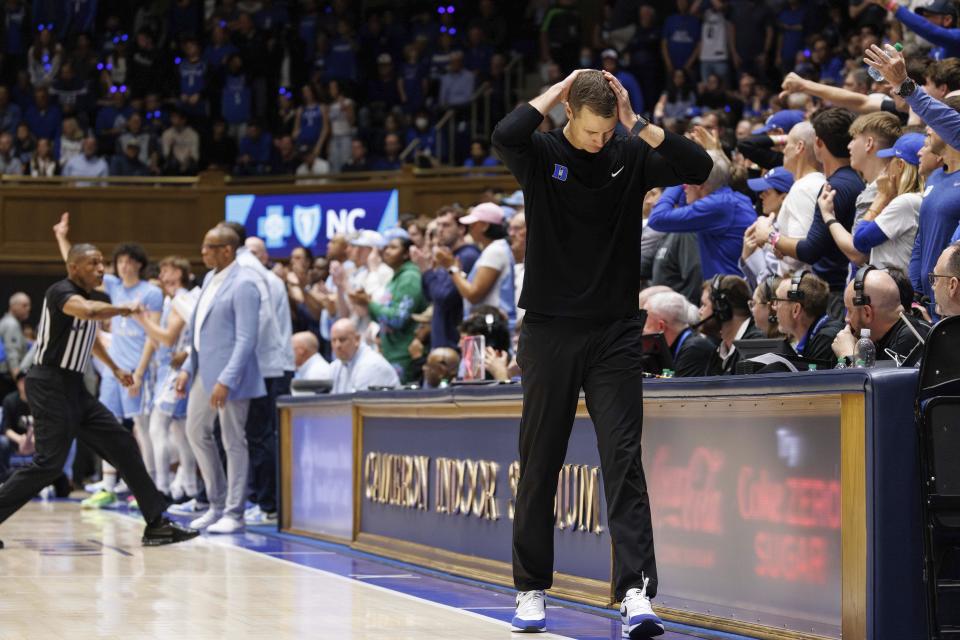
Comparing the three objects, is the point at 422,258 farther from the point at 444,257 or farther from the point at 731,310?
the point at 731,310

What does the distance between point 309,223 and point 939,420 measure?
47.3 feet

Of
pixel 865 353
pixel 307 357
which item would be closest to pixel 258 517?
pixel 307 357

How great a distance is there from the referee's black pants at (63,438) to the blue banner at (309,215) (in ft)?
28.7

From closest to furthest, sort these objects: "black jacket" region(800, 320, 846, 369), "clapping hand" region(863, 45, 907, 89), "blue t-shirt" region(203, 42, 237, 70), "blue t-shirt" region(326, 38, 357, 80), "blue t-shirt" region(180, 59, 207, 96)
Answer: "clapping hand" region(863, 45, 907, 89)
"black jacket" region(800, 320, 846, 369)
"blue t-shirt" region(326, 38, 357, 80)
"blue t-shirt" region(180, 59, 207, 96)
"blue t-shirt" region(203, 42, 237, 70)

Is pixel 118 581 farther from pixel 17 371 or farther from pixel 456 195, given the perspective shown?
pixel 456 195

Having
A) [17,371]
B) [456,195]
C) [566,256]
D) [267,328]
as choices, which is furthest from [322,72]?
[566,256]

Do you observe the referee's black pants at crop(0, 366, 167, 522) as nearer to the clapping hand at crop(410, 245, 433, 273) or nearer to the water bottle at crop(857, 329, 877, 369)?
the clapping hand at crop(410, 245, 433, 273)

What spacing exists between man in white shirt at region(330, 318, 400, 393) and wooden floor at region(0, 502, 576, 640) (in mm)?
1539

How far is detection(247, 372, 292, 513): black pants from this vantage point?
33.6ft

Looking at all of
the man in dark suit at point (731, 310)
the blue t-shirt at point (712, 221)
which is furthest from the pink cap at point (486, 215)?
the man in dark suit at point (731, 310)

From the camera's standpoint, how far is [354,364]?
9.74 metres

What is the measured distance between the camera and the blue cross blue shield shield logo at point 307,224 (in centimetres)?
1803

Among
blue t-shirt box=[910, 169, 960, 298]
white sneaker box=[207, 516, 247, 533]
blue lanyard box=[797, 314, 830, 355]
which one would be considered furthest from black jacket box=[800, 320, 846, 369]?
white sneaker box=[207, 516, 247, 533]

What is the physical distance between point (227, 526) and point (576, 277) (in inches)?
199
